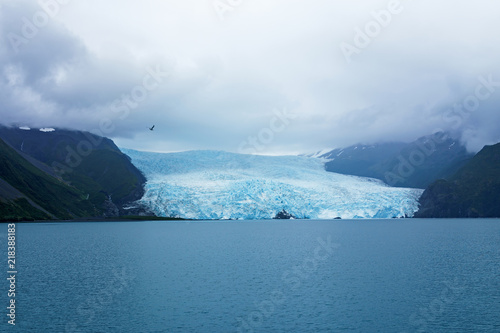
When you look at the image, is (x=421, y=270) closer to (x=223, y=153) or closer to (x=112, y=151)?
(x=223, y=153)

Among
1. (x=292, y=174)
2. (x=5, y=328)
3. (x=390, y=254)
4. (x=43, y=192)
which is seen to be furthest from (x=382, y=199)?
(x=5, y=328)
